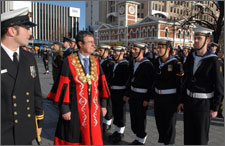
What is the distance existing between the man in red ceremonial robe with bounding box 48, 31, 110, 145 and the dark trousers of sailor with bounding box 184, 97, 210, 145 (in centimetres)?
173

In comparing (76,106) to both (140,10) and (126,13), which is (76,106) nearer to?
(126,13)

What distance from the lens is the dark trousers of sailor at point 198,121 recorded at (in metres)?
3.64

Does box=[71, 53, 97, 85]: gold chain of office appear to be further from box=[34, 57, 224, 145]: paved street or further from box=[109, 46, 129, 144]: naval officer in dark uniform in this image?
box=[34, 57, 224, 145]: paved street

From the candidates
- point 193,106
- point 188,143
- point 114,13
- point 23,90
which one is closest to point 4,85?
point 23,90

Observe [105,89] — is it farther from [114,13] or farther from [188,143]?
[114,13]

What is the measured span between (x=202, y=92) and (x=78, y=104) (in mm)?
2192

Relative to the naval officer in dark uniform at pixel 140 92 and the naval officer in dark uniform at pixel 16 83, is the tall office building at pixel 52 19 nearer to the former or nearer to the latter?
the naval officer in dark uniform at pixel 140 92

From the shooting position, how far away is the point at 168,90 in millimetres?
4309

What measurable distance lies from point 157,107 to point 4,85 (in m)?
3.16

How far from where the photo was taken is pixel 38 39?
103875 mm

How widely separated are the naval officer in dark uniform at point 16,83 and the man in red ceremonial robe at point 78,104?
543 mm

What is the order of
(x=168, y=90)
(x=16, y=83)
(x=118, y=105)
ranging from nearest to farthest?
(x=16, y=83) → (x=168, y=90) → (x=118, y=105)

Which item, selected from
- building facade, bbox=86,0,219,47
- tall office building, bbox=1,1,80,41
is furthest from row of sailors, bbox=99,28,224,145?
tall office building, bbox=1,1,80,41

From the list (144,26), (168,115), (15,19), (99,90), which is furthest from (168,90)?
(144,26)
